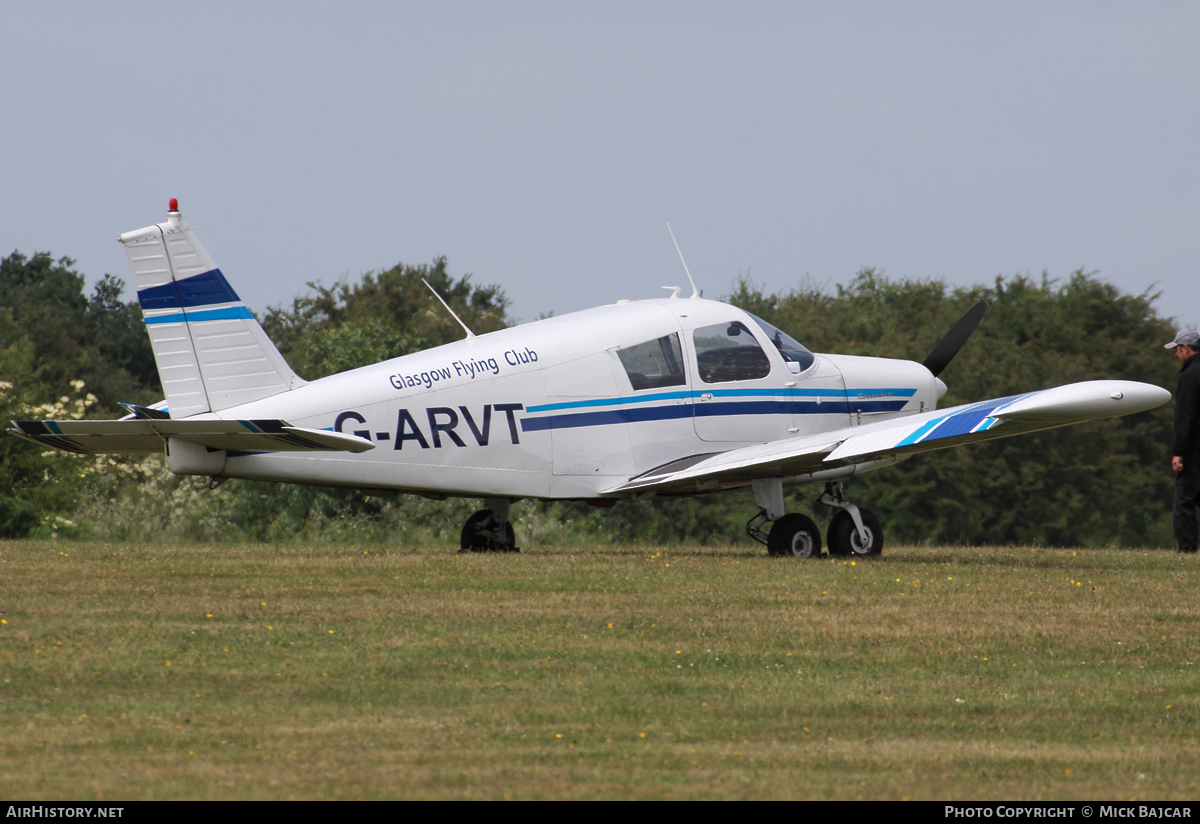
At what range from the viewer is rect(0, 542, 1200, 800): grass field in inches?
230

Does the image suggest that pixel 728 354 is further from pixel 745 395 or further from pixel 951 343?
pixel 951 343

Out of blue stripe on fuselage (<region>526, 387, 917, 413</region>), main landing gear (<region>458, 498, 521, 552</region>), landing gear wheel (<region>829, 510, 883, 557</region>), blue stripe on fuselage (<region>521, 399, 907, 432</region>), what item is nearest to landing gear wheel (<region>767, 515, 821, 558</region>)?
landing gear wheel (<region>829, 510, 883, 557</region>)

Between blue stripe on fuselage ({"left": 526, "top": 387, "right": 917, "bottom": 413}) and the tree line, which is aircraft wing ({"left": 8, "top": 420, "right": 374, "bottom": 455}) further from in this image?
the tree line

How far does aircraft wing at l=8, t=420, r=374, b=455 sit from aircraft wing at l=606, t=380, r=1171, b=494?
3240mm

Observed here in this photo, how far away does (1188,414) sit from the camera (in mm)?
14297

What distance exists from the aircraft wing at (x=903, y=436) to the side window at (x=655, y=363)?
2.77 ft

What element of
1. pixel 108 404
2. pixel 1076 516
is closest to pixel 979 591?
pixel 1076 516

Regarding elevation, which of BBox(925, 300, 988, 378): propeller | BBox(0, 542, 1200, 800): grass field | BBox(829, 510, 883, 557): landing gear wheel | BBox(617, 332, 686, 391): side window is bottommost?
BBox(0, 542, 1200, 800): grass field

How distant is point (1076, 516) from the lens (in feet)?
104

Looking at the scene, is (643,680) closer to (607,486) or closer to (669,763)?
(669,763)

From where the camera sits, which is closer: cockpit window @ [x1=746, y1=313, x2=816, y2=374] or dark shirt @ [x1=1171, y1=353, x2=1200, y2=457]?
dark shirt @ [x1=1171, y1=353, x2=1200, y2=457]

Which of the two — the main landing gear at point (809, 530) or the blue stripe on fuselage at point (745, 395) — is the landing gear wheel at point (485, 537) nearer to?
the blue stripe on fuselage at point (745, 395)
